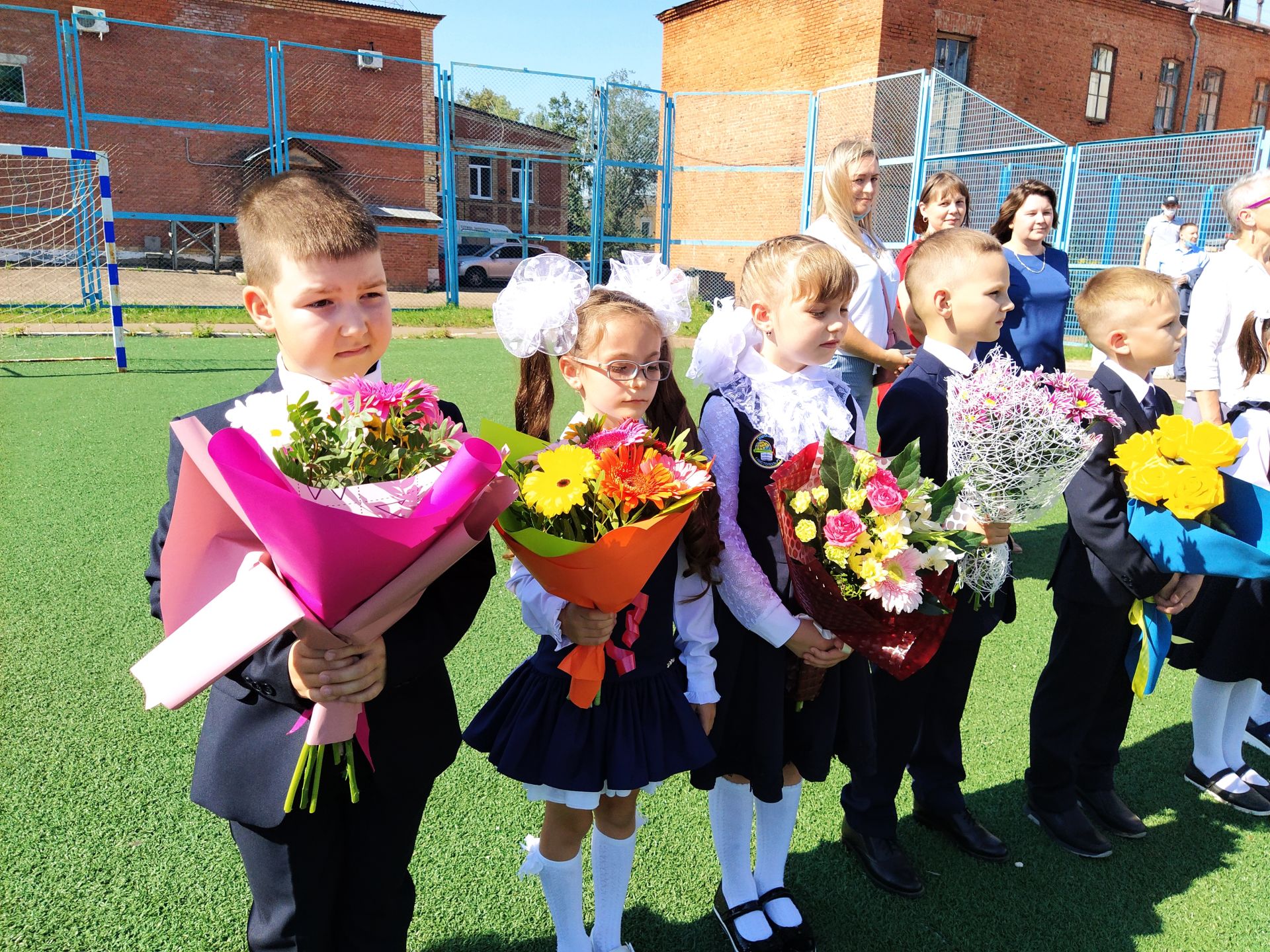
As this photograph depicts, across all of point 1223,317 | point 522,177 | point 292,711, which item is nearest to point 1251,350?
point 1223,317

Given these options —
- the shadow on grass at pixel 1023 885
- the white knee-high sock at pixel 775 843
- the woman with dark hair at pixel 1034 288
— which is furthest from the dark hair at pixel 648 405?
the woman with dark hair at pixel 1034 288

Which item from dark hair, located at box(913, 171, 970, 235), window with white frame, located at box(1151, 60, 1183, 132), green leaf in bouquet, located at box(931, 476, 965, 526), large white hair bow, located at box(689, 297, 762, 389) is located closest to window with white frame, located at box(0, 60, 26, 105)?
dark hair, located at box(913, 171, 970, 235)

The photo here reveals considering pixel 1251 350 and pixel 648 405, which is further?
pixel 1251 350

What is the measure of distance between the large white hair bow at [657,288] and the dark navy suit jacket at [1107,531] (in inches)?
48.2

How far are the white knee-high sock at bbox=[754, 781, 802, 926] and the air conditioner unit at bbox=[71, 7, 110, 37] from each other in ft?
47.1

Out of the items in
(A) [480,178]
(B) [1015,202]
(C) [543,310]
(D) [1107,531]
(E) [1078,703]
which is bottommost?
(E) [1078,703]

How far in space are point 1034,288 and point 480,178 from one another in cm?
1892

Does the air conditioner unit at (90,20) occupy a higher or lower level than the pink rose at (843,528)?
higher

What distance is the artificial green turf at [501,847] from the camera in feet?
7.14

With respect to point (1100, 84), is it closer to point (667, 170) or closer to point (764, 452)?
point (667, 170)

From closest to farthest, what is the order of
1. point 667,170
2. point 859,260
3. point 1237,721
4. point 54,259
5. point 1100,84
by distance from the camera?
point 1237,721 < point 859,260 < point 54,259 < point 667,170 < point 1100,84

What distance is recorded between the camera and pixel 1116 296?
262 centimetres

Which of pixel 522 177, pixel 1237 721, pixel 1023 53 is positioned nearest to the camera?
pixel 1237 721

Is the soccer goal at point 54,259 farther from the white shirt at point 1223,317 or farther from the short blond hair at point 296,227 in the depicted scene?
the white shirt at point 1223,317
